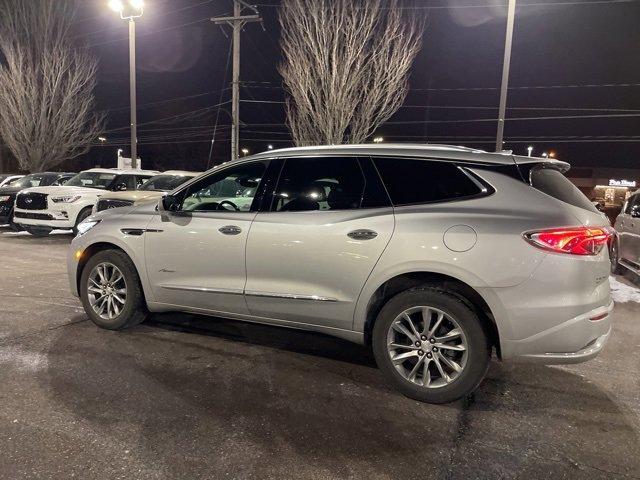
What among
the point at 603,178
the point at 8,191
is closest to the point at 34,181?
the point at 8,191

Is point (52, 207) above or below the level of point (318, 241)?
below

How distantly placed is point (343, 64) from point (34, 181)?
32.9ft

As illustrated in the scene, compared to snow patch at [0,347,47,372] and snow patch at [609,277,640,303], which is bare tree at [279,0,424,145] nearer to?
snow patch at [609,277,640,303]

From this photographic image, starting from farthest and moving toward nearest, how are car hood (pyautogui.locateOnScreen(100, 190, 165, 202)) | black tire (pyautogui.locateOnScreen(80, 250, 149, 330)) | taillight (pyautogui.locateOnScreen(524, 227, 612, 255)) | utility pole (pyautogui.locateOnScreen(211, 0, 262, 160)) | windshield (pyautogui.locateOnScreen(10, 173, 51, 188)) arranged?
1. utility pole (pyautogui.locateOnScreen(211, 0, 262, 160))
2. windshield (pyautogui.locateOnScreen(10, 173, 51, 188))
3. car hood (pyautogui.locateOnScreen(100, 190, 165, 202))
4. black tire (pyautogui.locateOnScreen(80, 250, 149, 330))
5. taillight (pyautogui.locateOnScreen(524, 227, 612, 255))

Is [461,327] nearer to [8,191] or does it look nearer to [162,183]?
[162,183]

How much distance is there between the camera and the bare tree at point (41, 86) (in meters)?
22.0

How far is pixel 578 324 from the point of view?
3.12 metres

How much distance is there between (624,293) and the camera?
24.0 feet

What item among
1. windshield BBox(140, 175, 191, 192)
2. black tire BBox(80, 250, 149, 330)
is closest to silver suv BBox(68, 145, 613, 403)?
black tire BBox(80, 250, 149, 330)

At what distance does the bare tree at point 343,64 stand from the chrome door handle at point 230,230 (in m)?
12.4

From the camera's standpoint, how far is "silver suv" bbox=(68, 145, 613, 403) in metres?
3.14

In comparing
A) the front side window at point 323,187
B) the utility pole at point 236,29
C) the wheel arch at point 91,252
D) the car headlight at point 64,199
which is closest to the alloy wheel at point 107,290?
the wheel arch at point 91,252

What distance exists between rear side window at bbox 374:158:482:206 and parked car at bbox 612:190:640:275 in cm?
567

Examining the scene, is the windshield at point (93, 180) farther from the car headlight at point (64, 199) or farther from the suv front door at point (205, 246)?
the suv front door at point (205, 246)
